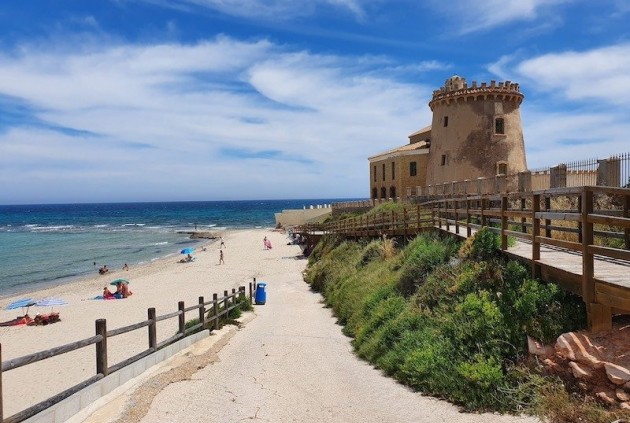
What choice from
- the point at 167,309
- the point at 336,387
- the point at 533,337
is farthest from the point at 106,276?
the point at 533,337

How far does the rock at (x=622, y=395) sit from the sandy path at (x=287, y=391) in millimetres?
1010

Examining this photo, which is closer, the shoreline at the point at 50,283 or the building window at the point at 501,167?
the shoreline at the point at 50,283

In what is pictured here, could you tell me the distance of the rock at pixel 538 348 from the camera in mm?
6453

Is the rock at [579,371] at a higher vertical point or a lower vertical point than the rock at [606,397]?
higher

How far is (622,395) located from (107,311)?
23919mm

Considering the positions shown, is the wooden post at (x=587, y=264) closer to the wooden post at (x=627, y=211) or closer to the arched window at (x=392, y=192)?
the wooden post at (x=627, y=211)

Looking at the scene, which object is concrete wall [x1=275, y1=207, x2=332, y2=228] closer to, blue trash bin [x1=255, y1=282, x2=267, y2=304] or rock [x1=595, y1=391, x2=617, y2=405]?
blue trash bin [x1=255, y1=282, x2=267, y2=304]

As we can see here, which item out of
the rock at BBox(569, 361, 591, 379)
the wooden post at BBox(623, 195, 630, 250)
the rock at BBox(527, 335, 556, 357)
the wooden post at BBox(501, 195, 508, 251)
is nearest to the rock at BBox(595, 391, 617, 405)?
the rock at BBox(569, 361, 591, 379)

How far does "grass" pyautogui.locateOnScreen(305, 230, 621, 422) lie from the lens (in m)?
6.17

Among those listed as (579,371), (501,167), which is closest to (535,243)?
(579,371)

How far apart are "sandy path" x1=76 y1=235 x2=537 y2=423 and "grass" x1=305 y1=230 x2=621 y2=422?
30cm

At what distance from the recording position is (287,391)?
8195 mm

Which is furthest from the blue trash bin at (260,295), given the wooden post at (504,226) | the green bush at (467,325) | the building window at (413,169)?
the building window at (413,169)

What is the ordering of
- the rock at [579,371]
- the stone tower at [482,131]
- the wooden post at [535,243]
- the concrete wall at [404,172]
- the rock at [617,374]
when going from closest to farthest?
the rock at [617,374]
the rock at [579,371]
the wooden post at [535,243]
the stone tower at [482,131]
the concrete wall at [404,172]
